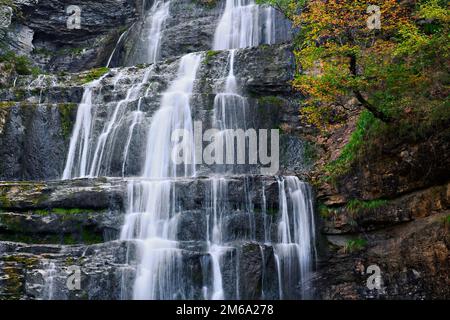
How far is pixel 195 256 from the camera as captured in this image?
40.1 feet

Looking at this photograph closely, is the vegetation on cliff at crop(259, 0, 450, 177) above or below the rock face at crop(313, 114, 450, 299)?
above

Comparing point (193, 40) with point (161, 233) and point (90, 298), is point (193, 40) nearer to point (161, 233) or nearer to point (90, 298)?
point (161, 233)

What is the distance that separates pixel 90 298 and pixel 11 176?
7.33 m

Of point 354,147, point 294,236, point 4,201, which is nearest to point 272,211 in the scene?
point 294,236

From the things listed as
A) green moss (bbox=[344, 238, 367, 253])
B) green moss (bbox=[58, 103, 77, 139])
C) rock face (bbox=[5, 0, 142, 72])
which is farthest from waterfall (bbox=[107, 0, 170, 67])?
green moss (bbox=[344, 238, 367, 253])

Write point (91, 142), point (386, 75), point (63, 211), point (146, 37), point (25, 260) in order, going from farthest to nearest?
point (146, 37) → point (91, 142) → point (63, 211) → point (25, 260) → point (386, 75)

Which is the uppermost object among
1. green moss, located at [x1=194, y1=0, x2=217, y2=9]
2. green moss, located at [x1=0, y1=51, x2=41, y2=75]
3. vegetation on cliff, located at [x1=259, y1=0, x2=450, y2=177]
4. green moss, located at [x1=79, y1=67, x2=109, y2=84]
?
green moss, located at [x1=194, y1=0, x2=217, y2=9]

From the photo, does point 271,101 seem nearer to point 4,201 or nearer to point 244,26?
point 244,26

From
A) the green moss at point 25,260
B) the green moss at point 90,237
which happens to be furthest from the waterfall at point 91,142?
the green moss at point 25,260

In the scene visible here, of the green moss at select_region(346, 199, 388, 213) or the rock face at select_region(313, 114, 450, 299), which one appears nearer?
the rock face at select_region(313, 114, 450, 299)

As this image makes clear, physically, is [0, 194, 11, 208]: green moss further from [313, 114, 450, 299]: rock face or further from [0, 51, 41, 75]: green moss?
[0, 51, 41, 75]: green moss

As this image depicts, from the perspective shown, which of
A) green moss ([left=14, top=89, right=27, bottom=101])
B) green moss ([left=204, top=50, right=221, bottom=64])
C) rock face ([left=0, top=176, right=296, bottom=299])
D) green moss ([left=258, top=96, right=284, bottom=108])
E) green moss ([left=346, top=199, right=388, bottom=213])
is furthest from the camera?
green moss ([left=204, top=50, right=221, bottom=64])

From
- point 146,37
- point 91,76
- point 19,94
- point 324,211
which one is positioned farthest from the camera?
point 146,37
